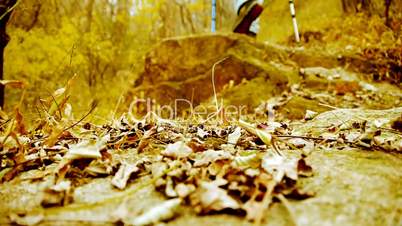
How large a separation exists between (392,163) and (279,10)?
37.0 ft

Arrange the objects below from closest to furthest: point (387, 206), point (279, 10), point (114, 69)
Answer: point (387, 206), point (279, 10), point (114, 69)

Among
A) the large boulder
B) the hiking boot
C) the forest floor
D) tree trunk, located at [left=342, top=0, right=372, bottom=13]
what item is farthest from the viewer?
tree trunk, located at [left=342, top=0, right=372, bottom=13]

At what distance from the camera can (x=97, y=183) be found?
851 mm

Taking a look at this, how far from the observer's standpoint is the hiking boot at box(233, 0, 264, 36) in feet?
24.1

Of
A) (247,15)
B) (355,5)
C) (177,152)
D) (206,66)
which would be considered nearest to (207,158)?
(177,152)

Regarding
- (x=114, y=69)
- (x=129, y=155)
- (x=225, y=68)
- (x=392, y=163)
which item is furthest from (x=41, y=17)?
(x=392, y=163)

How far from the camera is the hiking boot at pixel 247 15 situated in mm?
7340

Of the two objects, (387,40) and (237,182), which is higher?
(387,40)

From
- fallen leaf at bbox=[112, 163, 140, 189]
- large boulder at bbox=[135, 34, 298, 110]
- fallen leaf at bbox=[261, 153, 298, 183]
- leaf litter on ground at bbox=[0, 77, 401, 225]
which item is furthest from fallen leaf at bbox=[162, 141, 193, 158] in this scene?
large boulder at bbox=[135, 34, 298, 110]

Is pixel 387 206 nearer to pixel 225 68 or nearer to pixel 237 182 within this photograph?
pixel 237 182

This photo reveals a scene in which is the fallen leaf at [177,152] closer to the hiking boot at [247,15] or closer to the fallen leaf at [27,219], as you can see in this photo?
the fallen leaf at [27,219]

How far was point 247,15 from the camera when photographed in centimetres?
756

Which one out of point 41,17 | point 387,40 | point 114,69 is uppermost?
point 41,17

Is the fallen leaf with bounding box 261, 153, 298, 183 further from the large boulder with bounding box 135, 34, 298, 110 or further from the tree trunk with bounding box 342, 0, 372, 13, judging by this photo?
the tree trunk with bounding box 342, 0, 372, 13
